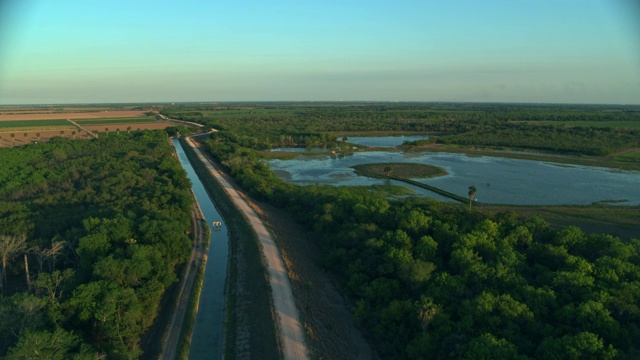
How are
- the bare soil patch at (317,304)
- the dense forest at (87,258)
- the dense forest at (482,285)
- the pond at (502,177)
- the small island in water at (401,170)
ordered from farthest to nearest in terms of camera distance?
the small island in water at (401,170) → the pond at (502,177) → the bare soil patch at (317,304) → the dense forest at (87,258) → the dense forest at (482,285)

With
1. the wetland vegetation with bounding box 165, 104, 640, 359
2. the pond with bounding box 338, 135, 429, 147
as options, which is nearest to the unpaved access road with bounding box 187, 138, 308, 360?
the wetland vegetation with bounding box 165, 104, 640, 359

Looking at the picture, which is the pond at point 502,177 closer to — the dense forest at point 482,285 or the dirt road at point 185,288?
the dense forest at point 482,285

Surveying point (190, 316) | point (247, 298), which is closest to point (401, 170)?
point (247, 298)

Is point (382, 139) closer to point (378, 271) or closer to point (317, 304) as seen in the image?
point (378, 271)

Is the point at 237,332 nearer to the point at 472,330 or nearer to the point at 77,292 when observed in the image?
the point at 77,292

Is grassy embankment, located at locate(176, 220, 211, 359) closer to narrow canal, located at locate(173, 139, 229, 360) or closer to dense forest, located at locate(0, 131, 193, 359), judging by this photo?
narrow canal, located at locate(173, 139, 229, 360)

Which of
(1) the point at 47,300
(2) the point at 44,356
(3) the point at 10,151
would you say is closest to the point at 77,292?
(1) the point at 47,300

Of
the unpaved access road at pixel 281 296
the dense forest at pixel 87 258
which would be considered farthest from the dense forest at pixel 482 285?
the dense forest at pixel 87 258
